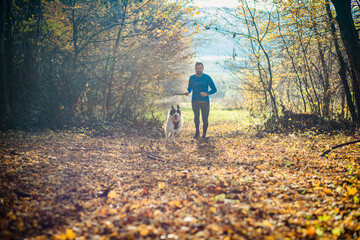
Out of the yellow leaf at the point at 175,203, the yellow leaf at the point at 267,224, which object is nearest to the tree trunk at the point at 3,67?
the yellow leaf at the point at 175,203

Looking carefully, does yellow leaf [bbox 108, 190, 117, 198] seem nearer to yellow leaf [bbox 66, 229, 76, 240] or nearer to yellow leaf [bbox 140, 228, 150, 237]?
yellow leaf [bbox 66, 229, 76, 240]

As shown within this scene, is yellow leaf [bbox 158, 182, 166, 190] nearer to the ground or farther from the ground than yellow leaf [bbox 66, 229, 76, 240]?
farther from the ground

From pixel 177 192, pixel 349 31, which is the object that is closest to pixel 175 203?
pixel 177 192

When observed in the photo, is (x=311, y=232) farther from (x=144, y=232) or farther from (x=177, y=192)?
(x=177, y=192)

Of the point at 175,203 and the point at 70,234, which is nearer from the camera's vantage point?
the point at 70,234

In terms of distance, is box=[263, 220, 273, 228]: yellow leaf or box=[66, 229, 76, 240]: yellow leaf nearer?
box=[66, 229, 76, 240]: yellow leaf

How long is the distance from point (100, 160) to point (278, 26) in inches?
298

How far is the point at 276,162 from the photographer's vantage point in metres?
5.61

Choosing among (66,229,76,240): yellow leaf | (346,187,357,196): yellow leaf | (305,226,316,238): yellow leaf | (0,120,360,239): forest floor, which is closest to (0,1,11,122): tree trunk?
(0,120,360,239): forest floor

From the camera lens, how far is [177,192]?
4039mm

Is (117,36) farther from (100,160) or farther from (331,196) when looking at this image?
(331,196)

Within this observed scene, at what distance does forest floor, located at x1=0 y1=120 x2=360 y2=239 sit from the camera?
112 inches

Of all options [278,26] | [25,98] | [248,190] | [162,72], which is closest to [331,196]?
[248,190]

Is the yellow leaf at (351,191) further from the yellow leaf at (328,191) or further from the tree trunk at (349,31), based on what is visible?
the tree trunk at (349,31)
